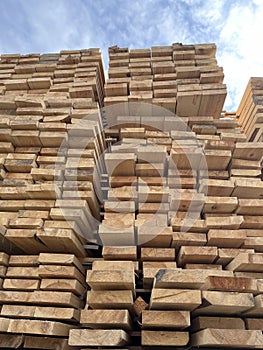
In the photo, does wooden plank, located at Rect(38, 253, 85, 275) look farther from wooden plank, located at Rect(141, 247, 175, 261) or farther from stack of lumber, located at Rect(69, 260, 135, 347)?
wooden plank, located at Rect(141, 247, 175, 261)

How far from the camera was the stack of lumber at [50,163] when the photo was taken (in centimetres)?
197

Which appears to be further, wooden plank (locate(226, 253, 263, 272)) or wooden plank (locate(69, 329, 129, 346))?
wooden plank (locate(226, 253, 263, 272))

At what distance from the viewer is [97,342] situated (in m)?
1.48

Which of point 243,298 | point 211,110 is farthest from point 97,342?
point 211,110

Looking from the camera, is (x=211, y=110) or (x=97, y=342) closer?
(x=97, y=342)

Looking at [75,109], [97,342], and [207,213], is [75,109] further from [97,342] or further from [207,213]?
[97,342]

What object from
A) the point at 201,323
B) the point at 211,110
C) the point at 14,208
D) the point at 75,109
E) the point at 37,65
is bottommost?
the point at 201,323

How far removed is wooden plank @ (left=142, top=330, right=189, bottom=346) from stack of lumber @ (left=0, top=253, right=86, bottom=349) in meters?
0.52

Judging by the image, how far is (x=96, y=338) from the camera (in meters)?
1.48

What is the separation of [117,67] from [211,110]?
126 centimetres

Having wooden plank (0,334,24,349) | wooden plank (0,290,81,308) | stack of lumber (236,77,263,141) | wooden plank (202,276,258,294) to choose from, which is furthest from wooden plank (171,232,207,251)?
stack of lumber (236,77,263,141)

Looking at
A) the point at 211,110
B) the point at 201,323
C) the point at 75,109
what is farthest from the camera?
the point at 211,110

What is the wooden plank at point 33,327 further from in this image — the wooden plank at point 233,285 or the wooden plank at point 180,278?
the wooden plank at point 233,285

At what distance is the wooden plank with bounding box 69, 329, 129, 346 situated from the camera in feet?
4.83
